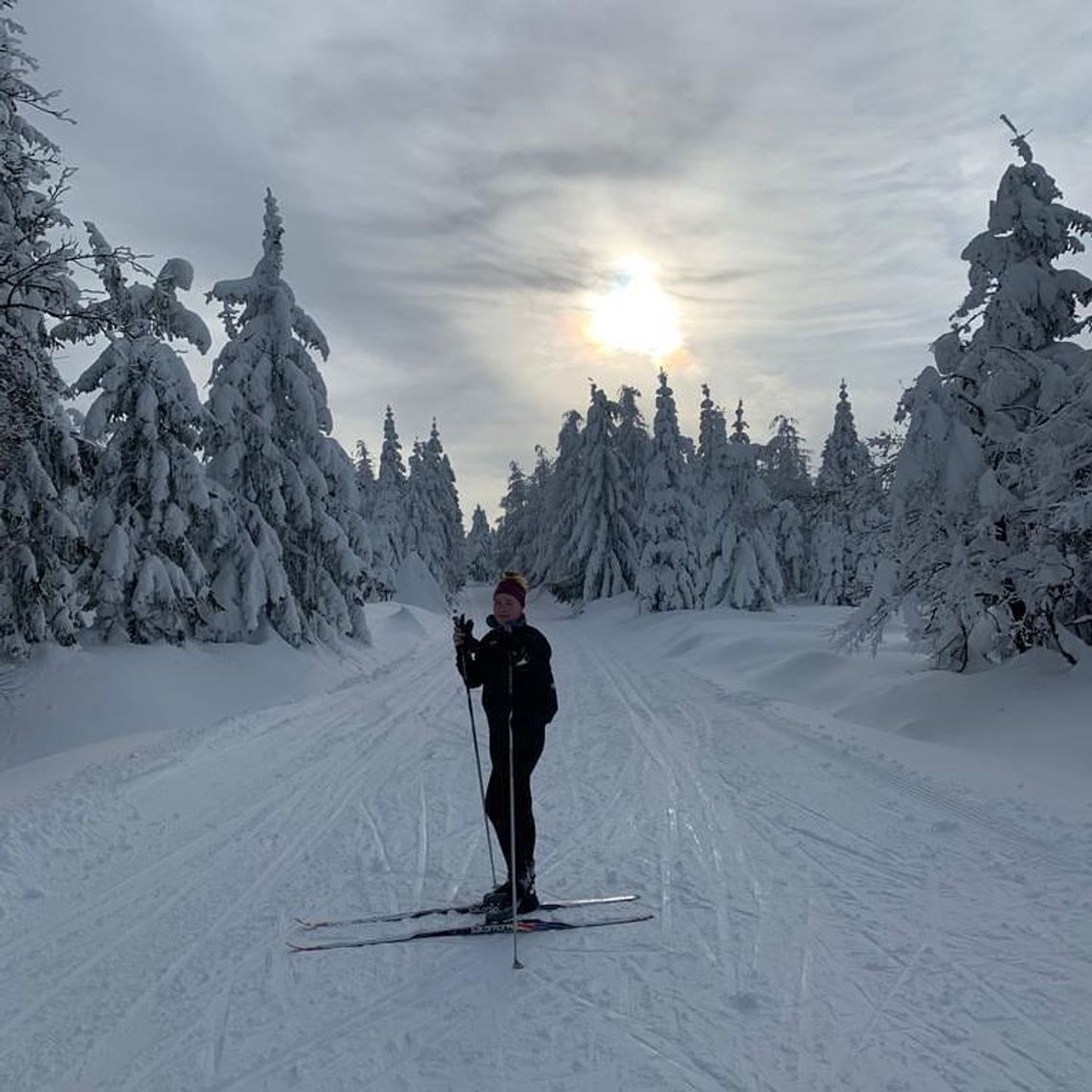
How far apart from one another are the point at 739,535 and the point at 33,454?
3428 centimetres

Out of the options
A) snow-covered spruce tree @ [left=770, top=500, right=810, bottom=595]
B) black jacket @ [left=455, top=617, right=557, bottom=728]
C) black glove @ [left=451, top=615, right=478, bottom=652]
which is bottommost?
black jacket @ [left=455, top=617, right=557, bottom=728]

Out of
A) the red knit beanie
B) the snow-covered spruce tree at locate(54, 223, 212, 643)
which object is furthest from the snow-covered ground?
the snow-covered spruce tree at locate(54, 223, 212, 643)

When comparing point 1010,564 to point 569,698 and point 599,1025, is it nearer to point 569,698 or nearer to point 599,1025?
point 569,698

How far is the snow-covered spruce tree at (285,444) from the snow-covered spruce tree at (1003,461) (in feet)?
47.0

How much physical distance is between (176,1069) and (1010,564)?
11.3 m

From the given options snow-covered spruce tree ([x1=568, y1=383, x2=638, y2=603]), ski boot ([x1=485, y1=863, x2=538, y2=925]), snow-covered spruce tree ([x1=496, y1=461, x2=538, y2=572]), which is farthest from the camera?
snow-covered spruce tree ([x1=496, y1=461, x2=538, y2=572])

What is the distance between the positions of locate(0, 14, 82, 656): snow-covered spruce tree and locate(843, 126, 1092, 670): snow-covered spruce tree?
1318 centimetres

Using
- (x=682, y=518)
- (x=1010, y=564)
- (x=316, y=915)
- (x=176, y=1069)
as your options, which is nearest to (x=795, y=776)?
(x=1010, y=564)

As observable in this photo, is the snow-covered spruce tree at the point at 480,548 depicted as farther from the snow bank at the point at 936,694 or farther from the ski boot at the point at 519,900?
the ski boot at the point at 519,900

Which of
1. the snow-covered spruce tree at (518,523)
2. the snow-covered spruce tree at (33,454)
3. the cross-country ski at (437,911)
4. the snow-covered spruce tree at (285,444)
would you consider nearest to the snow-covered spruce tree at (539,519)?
the snow-covered spruce tree at (518,523)

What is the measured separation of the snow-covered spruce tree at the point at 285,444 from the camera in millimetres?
20891

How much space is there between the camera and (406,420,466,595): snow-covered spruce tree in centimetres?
5962

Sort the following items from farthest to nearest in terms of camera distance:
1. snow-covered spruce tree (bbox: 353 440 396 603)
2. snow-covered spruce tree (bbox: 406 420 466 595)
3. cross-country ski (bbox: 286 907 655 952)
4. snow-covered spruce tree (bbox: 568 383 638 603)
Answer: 1. snow-covered spruce tree (bbox: 406 420 466 595)
2. snow-covered spruce tree (bbox: 568 383 638 603)
3. snow-covered spruce tree (bbox: 353 440 396 603)
4. cross-country ski (bbox: 286 907 655 952)

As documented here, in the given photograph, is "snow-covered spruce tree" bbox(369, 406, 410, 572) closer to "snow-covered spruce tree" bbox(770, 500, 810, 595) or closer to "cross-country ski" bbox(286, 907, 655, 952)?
"snow-covered spruce tree" bbox(770, 500, 810, 595)
